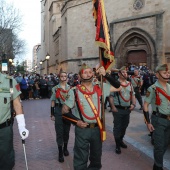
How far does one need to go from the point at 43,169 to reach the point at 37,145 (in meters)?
1.82

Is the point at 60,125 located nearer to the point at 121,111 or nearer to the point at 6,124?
the point at 121,111

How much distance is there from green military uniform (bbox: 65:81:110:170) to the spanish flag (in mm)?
759

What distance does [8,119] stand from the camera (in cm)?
361

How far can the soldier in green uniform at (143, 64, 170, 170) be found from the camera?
4.65 meters

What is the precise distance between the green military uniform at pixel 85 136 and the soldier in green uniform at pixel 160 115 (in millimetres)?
1160

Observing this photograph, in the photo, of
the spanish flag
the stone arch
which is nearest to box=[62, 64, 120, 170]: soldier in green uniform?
the spanish flag

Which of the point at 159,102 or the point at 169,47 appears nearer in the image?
the point at 159,102

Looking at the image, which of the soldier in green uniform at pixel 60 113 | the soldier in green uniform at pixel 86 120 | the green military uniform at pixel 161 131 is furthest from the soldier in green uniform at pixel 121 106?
the soldier in green uniform at pixel 86 120

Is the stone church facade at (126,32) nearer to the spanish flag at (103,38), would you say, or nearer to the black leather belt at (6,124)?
the spanish flag at (103,38)

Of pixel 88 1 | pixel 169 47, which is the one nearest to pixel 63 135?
pixel 169 47

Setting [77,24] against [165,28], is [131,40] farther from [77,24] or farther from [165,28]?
[77,24]

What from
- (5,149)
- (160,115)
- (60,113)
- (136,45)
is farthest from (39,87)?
(5,149)

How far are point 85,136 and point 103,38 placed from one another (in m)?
1.73

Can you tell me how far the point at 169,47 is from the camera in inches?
870
